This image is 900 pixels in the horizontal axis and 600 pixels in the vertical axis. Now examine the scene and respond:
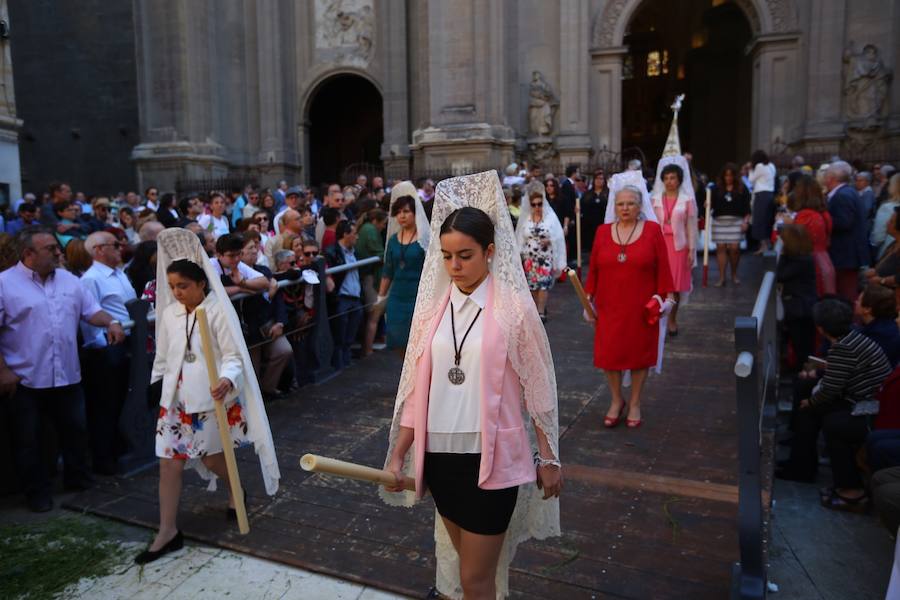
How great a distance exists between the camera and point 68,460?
214 inches

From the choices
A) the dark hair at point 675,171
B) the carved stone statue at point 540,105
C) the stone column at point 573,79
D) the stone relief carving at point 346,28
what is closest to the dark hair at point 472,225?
the dark hair at point 675,171

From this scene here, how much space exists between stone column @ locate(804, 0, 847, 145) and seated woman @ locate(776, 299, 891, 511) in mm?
16903

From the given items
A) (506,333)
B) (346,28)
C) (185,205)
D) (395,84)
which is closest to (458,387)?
(506,333)

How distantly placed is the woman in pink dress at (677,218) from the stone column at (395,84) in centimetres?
1430

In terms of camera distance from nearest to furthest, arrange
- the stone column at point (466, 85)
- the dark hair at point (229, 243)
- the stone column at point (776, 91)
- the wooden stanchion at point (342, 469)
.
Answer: the wooden stanchion at point (342, 469), the dark hair at point (229, 243), the stone column at point (466, 85), the stone column at point (776, 91)

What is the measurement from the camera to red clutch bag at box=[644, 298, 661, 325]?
592cm

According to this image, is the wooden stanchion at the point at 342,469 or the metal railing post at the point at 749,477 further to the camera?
the metal railing post at the point at 749,477

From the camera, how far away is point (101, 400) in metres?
5.74

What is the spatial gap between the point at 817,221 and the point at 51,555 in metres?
7.98

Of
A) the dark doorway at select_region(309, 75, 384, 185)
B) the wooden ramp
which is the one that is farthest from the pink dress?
the dark doorway at select_region(309, 75, 384, 185)

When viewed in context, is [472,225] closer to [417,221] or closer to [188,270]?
[188,270]

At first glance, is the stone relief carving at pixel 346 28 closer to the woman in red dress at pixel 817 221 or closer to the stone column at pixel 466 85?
the stone column at pixel 466 85

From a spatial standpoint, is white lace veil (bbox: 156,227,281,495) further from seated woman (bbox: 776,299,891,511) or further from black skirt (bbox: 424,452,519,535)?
seated woman (bbox: 776,299,891,511)

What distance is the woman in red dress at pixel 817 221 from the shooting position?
327 inches
